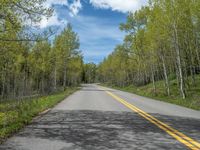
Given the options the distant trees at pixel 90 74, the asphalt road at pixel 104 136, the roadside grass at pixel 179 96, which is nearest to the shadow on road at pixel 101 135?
the asphalt road at pixel 104 136

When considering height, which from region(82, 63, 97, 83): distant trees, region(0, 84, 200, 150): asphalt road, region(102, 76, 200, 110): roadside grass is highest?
region(82, 63, 97, 83): distant trees

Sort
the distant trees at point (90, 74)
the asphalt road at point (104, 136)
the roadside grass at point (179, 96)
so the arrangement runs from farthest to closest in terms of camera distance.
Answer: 1. the distant trees at point (90, 74)
2. the roadside grass at point (179, 96)
3. the asphalt road at point (104, 136)

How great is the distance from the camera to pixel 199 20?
2644 centimetres

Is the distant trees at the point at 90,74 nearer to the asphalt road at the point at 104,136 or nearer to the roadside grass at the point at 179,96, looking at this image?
the roadside grass at the point at 179,96

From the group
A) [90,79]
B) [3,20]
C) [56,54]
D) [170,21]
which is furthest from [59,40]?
[90,79]

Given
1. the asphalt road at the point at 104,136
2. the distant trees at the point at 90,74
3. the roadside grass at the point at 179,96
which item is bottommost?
the asphalt road at the point at 104,136

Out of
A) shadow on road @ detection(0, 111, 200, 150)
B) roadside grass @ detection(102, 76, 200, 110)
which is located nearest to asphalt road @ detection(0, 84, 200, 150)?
shadow on road @ detection(0, 111, 200, 150)

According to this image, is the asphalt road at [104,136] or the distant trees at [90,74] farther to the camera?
the distant trees at [90,74]

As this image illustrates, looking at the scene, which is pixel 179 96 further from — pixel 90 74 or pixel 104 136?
pixel 90 74

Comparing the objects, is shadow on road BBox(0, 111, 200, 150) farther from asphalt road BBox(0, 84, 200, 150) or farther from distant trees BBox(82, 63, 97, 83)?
distant trees BBox(82, 63, 97, 83)

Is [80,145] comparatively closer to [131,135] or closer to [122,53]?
[131,135]

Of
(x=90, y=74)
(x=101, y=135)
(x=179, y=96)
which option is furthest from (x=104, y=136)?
(x=90, y=74)

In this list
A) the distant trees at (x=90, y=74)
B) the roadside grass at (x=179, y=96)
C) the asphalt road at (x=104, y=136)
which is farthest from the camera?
the distant trees at (x=90, y=74)

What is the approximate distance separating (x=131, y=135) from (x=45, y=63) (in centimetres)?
2946
